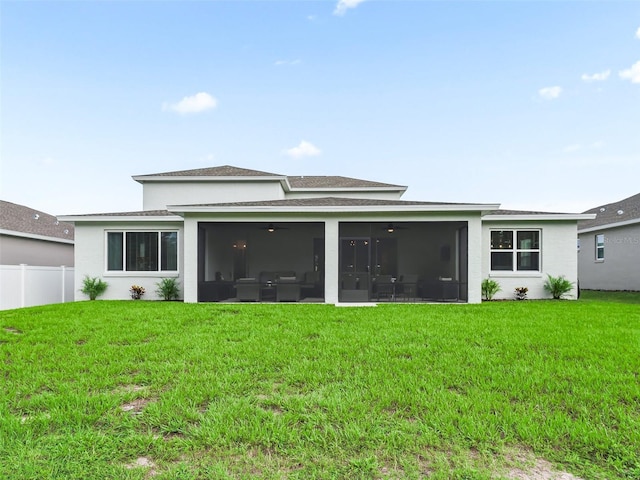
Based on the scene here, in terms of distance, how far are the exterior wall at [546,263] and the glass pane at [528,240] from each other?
182mm

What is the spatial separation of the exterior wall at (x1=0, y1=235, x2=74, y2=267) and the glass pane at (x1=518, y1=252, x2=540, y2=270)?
2151 centimetres

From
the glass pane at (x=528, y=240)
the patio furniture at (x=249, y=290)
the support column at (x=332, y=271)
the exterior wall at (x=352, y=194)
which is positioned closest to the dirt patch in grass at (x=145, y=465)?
the support column at (x=332, y=271)

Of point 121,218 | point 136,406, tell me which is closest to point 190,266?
point 121,218

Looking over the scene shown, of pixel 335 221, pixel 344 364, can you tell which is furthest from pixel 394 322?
pixel 335 221

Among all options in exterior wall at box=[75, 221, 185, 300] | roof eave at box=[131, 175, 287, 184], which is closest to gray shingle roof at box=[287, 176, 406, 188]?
roof eave at box=[131, 175, 287, 184]

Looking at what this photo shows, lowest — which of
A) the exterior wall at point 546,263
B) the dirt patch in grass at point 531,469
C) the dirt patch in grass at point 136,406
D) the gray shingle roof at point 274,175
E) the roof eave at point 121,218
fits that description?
the dirt patch in grass at point 136,406

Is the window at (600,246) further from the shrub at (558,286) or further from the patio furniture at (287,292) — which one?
the patio furniture at (287,292)

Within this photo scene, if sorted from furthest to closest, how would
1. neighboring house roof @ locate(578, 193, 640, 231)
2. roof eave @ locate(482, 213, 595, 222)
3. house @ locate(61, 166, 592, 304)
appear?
neighboring house roof @ locate(578, 193, 640, 231) → roof eave @ locate(482, 213, 595, 222) → house @ locate(61, 166, 592, 304)

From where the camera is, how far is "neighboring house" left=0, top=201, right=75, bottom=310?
41.6 ft

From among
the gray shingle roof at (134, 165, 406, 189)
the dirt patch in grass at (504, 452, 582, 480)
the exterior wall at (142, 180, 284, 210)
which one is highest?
the gray shingle roof at (134, 165, 406, 189)

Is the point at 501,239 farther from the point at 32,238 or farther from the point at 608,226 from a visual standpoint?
the point at 32,238

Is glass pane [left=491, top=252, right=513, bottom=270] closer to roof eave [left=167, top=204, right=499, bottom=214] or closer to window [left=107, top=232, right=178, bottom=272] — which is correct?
roof eave [left=167, top=204, right=499, bottom=214]

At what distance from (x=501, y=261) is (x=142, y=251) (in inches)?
562

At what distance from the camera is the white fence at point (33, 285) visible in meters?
12.4
